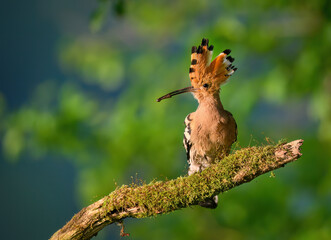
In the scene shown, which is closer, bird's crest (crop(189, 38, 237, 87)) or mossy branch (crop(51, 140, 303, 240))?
mossy branch (crop(51, 140, 303, 240))

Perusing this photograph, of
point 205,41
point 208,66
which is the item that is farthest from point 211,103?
point 205,41

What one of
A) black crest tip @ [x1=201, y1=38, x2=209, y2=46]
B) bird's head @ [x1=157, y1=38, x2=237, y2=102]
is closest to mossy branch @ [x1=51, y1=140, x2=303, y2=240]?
bird's head @ [x1=157, y1=38, x2=237, y2=102]

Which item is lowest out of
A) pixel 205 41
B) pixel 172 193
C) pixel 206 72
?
pixel 172 193

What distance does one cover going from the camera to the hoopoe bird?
7.40 ft

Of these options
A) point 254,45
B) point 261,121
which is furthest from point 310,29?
point 261,121

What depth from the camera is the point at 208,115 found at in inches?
89.7

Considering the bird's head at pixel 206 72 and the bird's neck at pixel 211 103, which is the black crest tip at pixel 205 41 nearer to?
the bird's head at pixel 206 72

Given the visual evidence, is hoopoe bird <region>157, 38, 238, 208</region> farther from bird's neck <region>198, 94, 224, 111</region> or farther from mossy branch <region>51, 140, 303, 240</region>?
mossy branch <region>51, 140, 303, 240</region>

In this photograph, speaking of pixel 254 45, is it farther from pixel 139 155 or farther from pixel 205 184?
pixel 205 184

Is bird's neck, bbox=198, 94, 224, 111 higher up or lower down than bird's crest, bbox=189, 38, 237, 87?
lower down

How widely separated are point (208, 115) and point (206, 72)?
24cm

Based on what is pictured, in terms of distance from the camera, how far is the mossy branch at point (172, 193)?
1.83 meters

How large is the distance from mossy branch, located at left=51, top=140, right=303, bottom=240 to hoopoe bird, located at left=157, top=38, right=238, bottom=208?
1.12ft

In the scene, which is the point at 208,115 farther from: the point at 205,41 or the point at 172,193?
the point at 172,193
